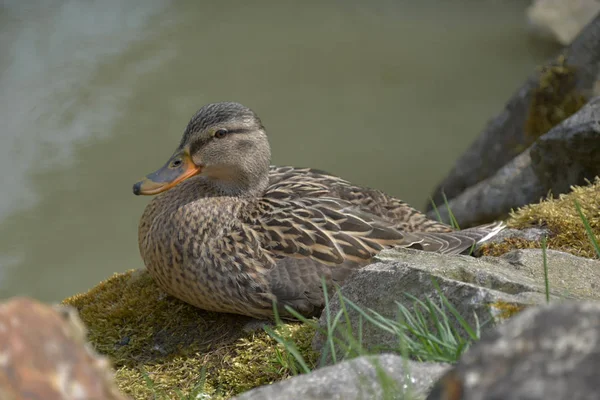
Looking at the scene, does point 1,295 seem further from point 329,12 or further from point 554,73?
point 329,12

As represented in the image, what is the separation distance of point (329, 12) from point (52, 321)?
11129mm

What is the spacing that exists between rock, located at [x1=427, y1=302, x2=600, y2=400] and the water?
23.0 feet

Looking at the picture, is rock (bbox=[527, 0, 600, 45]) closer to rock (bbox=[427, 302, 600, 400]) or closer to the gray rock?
the gray rock

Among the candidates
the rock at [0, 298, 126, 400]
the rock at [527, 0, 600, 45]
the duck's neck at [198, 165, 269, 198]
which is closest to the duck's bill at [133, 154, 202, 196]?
the duck's neck at [198, 165, 269, 198]

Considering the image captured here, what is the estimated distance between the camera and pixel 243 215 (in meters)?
4.43

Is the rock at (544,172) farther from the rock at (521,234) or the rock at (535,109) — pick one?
the rock at (521,234)

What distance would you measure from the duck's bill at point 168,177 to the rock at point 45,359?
2965mm

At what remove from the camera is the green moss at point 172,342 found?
3.51 m

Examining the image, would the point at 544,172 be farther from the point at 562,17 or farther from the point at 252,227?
the point at 562,17

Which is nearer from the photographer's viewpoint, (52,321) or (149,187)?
(52,321)

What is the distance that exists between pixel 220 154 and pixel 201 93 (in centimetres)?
594

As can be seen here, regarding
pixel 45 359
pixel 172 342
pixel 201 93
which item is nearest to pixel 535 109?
pixel 172 342

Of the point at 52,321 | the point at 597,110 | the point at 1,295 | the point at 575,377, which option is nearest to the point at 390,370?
the point at 575,377

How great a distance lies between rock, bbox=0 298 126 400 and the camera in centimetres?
143
